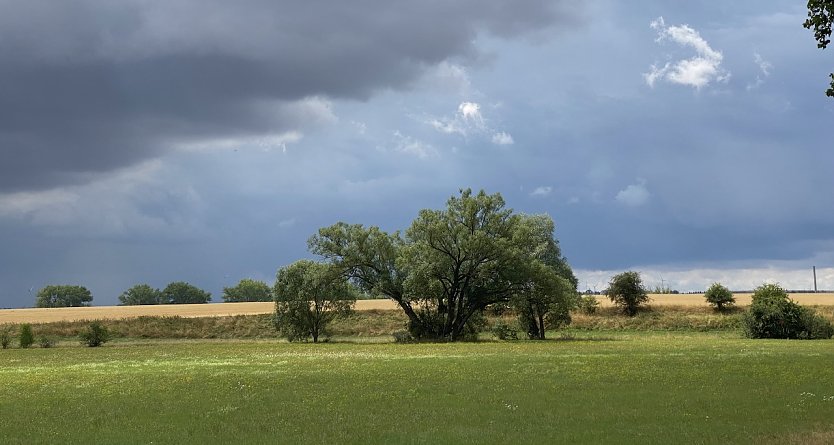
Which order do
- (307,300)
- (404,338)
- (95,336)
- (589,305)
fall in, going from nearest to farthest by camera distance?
(95,336)
(404,338)
(307,300)
(589,305)

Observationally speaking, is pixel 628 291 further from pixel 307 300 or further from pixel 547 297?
pixel 307 300

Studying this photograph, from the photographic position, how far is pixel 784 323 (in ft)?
252

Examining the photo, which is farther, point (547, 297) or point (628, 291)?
point (628, 291)

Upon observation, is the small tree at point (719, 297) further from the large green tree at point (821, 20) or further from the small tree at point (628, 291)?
the large green tree at point (821, 20)

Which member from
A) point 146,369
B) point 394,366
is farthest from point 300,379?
point 146,369

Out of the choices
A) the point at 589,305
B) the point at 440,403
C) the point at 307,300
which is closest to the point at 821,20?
the point at 440,403

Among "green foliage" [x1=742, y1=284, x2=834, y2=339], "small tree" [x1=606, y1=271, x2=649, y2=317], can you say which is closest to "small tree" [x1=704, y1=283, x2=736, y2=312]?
"small tree" [x1=606, y1=271, x2=649, y2=317]

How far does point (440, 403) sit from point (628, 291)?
95395mm

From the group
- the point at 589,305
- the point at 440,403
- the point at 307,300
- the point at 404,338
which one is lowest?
the point at 404,338

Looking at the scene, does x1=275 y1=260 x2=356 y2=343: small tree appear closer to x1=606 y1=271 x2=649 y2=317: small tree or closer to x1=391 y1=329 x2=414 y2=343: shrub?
x1=391 y1=329 x2=414 y2=343: shrub

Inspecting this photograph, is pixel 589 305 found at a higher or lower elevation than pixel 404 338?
higher

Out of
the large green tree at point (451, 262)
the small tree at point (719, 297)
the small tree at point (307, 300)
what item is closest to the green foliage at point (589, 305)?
the small tree at point (719, 297)

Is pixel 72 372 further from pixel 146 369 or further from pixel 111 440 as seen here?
pixel 111 440

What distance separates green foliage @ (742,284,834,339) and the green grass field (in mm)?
43874
